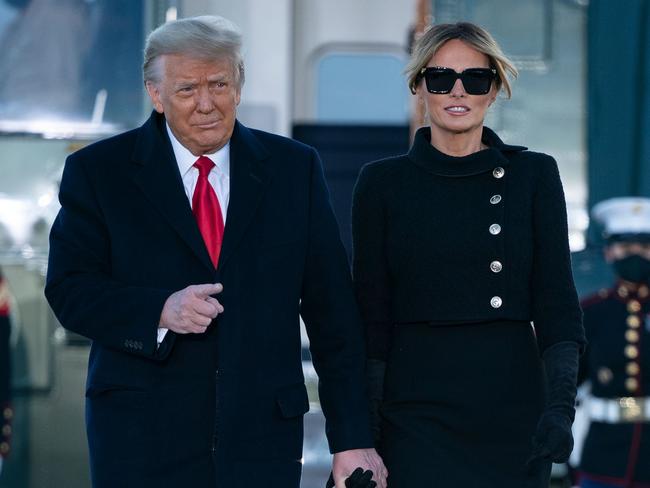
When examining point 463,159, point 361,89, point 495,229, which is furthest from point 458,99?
point 361,89

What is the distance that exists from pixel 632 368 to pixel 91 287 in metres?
2.91

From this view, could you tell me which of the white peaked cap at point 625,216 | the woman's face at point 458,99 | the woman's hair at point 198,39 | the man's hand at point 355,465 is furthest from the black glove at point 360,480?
the white peaked cap at point 625,216

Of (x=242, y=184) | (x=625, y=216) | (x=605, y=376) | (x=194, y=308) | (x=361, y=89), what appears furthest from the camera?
(x=361, y=89)

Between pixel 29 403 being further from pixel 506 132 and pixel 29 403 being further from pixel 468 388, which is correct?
pixel 468 388

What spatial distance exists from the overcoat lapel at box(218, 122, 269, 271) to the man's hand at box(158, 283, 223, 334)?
0.13m

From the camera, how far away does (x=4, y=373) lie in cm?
496

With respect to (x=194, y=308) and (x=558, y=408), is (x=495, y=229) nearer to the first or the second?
(x=558, y=408)

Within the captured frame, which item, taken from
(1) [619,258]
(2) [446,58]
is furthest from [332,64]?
(2) [446,58]

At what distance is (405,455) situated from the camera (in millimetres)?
2551

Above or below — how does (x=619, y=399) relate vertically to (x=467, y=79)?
below

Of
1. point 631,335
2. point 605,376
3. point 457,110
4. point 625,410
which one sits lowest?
point 625,410

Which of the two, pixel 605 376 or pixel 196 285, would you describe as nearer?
pixel 196 285

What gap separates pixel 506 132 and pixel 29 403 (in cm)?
205

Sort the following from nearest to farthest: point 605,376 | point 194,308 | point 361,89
Answer: point 194,308 → point 605,376 → point 361,89
